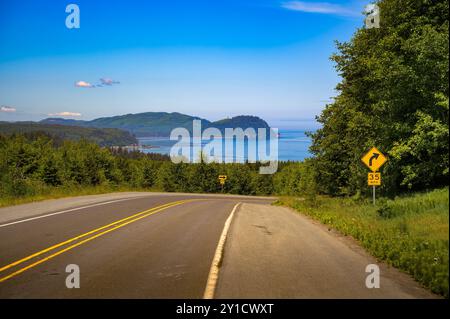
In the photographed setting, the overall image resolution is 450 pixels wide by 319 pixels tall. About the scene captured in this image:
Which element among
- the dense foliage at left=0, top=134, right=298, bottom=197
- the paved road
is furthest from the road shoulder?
the dense foliage at left=0, top=134, right=298, bottom=197

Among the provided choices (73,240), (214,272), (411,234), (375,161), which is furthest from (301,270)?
(375,161)

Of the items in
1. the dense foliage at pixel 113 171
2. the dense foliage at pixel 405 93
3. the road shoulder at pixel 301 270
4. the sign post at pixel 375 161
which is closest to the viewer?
the road shoulder at pixel 301 270

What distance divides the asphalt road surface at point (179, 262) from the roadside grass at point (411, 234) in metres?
0.35

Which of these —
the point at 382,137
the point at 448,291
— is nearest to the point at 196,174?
the point at 382,137

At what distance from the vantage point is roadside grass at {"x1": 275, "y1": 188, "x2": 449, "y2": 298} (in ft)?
25.4

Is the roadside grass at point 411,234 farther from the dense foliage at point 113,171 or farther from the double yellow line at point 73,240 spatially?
the dense foliage at point 113,171

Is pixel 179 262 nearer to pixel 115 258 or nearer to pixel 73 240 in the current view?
pixel 115 258

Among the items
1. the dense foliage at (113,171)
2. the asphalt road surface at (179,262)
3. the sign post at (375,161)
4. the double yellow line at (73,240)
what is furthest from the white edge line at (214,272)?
the dense foliage at (113,171)

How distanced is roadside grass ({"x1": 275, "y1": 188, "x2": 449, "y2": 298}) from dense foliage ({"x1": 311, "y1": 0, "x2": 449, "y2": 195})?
7.39 feet

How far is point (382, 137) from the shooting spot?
2011cm

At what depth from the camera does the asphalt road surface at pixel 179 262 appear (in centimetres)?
695

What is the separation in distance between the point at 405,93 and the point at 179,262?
13564 mm
